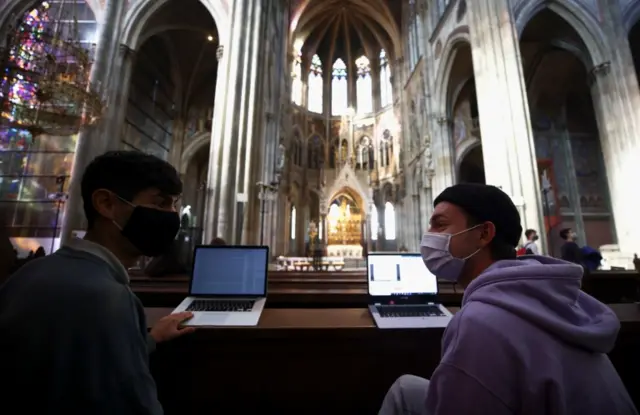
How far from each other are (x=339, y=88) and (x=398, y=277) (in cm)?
2492

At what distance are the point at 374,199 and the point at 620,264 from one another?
43.8 feet

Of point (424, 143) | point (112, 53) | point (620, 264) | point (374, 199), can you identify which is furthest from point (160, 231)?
point (374, 199)

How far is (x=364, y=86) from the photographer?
80.0ft

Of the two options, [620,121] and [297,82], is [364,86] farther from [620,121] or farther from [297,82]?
[620,121]

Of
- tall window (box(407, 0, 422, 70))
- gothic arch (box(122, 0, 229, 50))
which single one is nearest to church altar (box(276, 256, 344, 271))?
gothic arch (box(122, 0, 229, 50))

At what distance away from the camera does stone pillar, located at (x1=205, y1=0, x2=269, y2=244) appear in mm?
8305

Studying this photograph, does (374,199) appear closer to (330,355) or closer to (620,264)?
(620,264)

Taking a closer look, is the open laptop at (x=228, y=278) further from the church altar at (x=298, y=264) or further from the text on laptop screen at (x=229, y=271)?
the church altar at (x=298, y=264)

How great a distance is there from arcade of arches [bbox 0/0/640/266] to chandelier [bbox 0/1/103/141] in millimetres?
295

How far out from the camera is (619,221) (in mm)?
9031

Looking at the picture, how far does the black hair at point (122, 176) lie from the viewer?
1248 mm

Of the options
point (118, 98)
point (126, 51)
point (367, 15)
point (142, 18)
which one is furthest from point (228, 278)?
point (367, 15)

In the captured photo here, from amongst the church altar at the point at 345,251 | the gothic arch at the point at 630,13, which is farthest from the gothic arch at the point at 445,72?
the church altar at the point at 345,251

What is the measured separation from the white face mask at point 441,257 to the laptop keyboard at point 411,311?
1.45 feet
